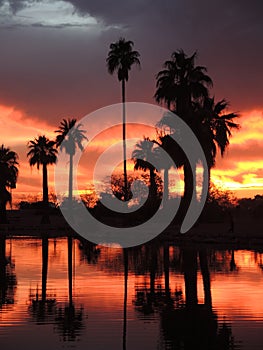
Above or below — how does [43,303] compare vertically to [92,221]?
below

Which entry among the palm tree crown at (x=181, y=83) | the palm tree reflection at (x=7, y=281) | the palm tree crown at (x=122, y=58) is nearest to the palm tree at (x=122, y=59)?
the palm tree crown at (x=122, y=58)

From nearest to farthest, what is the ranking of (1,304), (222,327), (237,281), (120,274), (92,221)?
1. (222,327)
2. (1,304)
3. (237,281)
4. (120,274)
5. (92,221)

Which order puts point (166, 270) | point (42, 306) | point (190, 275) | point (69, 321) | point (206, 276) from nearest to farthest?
point (69, 321) < point (42, 306) < point (206, 276) < point (190, 275) < point (166, 270)

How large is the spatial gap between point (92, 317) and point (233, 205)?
259ft

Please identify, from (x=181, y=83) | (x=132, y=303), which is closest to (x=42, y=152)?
(x=181, y=83)

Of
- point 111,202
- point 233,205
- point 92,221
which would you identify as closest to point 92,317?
point 92,221

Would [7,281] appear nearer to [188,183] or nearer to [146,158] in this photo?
[188,183]

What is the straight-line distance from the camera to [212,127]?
164ft

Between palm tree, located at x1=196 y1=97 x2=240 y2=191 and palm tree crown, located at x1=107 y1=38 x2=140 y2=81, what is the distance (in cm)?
2103

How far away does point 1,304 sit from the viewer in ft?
57.6

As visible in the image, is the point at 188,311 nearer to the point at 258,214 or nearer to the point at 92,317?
the point at 92,317

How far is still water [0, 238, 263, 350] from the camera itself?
12.9 metres

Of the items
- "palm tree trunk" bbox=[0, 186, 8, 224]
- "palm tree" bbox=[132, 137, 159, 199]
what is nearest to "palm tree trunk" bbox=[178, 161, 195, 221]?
"palm tree" bbox=[132, 137, 159, 199]

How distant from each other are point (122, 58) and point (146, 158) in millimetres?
12253
